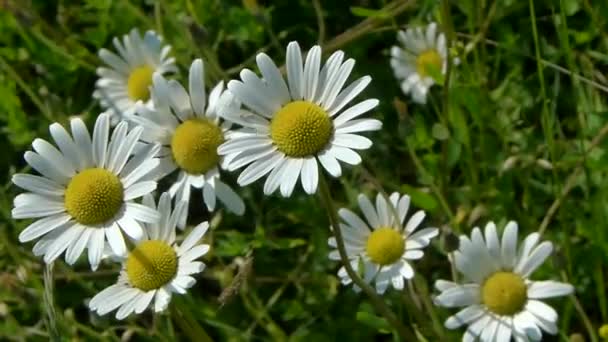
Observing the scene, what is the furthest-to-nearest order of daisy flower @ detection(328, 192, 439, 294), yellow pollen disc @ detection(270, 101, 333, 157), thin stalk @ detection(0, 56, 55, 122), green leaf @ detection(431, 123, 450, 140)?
thin stalk @ detection(0, 56, 55, 122) → green leaf @ detection(431, 123, 450, 140) → daisy flower @ detection(328, 192, 439, 294) → yellow pollen disc @ detection(270, 101, 333, 157)

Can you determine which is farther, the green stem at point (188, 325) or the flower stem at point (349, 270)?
the green stem at point (188, 325)

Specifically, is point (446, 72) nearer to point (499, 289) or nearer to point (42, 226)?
point (499, 289)

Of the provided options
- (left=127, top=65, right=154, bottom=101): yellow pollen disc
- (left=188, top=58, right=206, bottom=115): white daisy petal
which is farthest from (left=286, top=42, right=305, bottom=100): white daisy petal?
(left=127, top=65, right=154, bottom=101): yellow pollen disc

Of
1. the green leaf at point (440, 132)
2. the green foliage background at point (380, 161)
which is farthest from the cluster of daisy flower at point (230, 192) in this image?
the green leaf at point (440, 132)

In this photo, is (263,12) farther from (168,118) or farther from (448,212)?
(448,212)

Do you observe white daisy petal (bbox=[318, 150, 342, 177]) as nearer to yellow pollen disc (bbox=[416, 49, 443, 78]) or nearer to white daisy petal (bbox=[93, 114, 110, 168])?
white daisy petal (bbox=[93, 114, 110, 168])

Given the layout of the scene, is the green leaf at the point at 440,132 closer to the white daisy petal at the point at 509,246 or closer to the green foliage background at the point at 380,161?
the green foliage background at the point at 380,161

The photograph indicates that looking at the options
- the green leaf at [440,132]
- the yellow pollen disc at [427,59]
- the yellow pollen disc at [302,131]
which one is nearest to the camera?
the yellow pollen disc at [302,131]

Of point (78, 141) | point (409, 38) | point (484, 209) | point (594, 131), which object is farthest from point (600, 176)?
point (78, 141)
